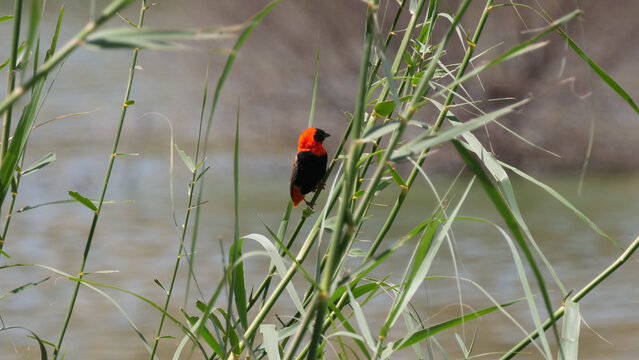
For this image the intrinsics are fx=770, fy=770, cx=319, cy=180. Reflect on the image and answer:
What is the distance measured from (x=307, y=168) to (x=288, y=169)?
144 inches

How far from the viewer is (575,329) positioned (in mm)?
660

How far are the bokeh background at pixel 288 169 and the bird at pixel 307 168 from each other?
5.14 feet

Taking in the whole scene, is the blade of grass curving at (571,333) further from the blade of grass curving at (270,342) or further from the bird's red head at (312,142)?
the bird's red head at (312,142)

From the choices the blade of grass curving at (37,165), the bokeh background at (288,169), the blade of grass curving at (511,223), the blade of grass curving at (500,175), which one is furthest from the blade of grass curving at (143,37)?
the bokeh background at (288,169)

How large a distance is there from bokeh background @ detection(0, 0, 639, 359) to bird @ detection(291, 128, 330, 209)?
1568mm

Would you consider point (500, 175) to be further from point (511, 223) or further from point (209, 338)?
point (209, 338)

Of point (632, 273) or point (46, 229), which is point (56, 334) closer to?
point (46, 229)

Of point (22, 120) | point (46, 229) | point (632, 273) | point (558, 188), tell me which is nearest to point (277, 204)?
point (46, 229)

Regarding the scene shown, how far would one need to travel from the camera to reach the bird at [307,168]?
1.42m

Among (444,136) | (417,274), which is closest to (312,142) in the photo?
(417,274)

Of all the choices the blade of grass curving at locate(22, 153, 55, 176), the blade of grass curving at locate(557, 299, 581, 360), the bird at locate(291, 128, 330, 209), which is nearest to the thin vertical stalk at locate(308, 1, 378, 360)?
the blade of grass curving at locate(557, 299, 581, 360)

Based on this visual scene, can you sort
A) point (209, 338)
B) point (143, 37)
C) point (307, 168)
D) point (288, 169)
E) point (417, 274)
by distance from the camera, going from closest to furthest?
1. point (143, 37)
2. point (417, 274)
3. point (209, 338)
4. point (307, 168)
5. point (288, 169)

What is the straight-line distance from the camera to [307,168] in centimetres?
144

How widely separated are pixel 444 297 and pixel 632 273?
1020 mm
